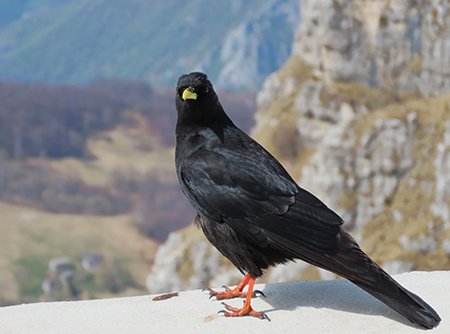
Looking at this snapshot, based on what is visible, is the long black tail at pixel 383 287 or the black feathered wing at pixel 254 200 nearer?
the long black tail at pixel 383 287

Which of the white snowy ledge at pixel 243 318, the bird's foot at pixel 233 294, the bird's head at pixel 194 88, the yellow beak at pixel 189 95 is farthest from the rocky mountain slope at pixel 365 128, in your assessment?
the yellow beak at pixel 189 95

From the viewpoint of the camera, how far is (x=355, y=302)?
5871 mm

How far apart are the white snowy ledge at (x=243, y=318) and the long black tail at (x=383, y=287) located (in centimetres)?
17

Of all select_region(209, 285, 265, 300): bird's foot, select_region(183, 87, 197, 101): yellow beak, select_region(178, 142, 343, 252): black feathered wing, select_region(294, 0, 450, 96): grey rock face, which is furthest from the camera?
select_region(294, 0, 450, 96): grey rock face

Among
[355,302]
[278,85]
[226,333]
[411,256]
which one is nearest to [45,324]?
[226,333]

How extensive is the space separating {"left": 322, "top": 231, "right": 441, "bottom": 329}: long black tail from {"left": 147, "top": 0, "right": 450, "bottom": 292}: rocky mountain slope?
93.8 feet

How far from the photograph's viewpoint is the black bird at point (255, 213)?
501 centimetres

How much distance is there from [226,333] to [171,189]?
117196mm

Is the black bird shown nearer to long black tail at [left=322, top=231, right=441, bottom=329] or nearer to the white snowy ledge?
long black tail at [left=322, top=231, right=441, bottom=329]

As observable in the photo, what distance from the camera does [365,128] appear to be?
41406mm

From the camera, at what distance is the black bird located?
5.01 m

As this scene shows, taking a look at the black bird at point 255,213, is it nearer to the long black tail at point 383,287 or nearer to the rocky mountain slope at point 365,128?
the long black tail at point 383,287

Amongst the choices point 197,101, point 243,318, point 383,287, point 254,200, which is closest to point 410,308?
point 383,287

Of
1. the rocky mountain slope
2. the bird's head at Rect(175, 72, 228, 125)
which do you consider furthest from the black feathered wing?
the rocky mountain slope
